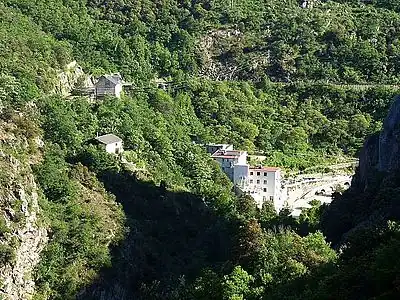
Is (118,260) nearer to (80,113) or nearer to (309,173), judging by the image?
(80,113)

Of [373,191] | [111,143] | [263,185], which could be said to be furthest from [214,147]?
[373,191]

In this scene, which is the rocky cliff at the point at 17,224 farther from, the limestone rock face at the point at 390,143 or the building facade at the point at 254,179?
the limestone rock face at the point at 390,143

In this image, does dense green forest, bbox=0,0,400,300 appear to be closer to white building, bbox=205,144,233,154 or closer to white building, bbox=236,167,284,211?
white building, bbox=205,144,233,154

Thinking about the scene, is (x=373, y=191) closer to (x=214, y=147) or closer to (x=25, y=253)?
(x=25, y=253)

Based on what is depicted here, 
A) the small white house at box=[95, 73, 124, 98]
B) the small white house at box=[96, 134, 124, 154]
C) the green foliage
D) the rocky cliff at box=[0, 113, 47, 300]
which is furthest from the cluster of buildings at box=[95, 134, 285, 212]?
the green foliage

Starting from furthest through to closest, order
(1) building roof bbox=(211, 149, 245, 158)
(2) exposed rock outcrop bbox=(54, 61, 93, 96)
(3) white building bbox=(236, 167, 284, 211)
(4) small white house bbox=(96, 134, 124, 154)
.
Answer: (1) building roof bbox=(211, 149, 245, 158) < (2) exposed rock outcrop bbox=(54, 61, 93, 96) < (3) white building bbox=(236, 167, 284, 211) < (4) small white house bbox=(96, 134, 124, 154)

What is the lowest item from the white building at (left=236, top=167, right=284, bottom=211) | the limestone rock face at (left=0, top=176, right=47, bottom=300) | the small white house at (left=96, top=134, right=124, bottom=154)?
the white building at (left=236, top=167, right=284, bottom=211)
